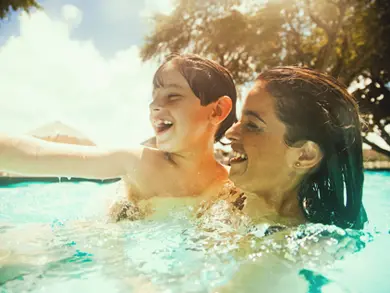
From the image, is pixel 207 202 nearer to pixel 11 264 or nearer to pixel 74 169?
pixel 74 169

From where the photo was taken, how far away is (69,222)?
3406 mm

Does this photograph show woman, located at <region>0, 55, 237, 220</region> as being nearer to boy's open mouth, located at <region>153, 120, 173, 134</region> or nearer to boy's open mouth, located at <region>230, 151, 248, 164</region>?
boy's open mouth, located at <region>153, 120, 173, 134</region>

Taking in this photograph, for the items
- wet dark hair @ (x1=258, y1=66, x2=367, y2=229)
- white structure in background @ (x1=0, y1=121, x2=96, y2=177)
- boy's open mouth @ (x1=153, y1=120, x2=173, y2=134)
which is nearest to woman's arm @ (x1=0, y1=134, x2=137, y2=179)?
boy's open mouth @ (x1=153, y1=120, x2=173, y2=134)

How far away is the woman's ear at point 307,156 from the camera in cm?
232

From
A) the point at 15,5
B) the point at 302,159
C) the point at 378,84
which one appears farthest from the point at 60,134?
the point at 378,84

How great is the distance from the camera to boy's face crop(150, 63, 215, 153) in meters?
3.05

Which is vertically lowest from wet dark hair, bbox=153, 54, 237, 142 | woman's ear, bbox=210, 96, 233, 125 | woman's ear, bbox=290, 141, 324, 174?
woman's ear, bbox=290, 141, 324, 174

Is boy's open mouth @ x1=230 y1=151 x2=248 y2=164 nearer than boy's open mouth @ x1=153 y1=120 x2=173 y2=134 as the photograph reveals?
Yes

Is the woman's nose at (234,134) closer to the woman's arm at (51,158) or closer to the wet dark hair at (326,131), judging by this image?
the wet dark hair at (326,131)

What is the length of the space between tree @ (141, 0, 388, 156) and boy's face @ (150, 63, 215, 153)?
1609cm

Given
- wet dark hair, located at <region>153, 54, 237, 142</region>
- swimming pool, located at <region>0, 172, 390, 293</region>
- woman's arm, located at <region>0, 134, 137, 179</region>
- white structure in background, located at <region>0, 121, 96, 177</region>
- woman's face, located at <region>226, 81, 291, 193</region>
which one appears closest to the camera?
swimming pool, located at <region>0, 172, 390, 293</region>

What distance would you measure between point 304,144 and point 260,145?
0.96 feet

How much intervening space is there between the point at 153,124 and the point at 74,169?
850 mm

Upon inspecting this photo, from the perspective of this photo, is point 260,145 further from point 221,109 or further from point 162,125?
point 221,109
